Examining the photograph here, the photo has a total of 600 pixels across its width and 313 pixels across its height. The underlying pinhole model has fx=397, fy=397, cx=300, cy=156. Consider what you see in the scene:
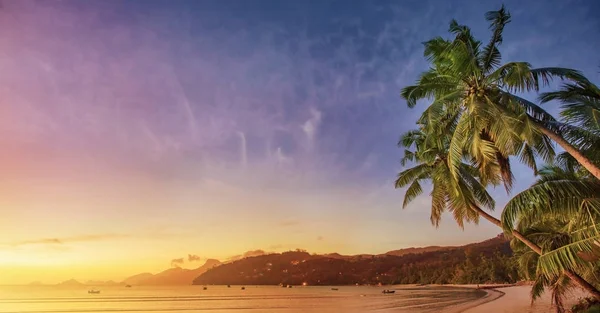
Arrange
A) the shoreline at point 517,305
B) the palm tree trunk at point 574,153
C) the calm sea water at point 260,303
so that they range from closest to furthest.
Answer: the palm tree trunk at point 574,153 → the shoreline at point 517,305 → the calm sea water at point 260,303

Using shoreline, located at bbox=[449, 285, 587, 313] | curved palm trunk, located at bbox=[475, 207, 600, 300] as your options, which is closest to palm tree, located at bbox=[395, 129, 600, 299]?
curved palm trunk, located at bbox=[475, 207, 600, 300]

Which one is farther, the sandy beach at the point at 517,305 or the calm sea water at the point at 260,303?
the calm sea water at the point at 260,303

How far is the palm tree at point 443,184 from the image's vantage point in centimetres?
1541

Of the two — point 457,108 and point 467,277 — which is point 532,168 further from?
point 467,277

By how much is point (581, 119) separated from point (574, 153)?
1.22 metres

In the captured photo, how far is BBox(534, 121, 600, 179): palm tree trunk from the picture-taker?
881 centimetres

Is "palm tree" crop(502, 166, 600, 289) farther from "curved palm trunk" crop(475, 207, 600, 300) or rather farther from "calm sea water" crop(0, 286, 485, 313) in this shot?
→ "calm sea water" crop(0, 286, 485, 313)

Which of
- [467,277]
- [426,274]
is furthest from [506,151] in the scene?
[426,274]

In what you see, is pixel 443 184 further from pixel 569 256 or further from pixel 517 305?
pixel 517 305

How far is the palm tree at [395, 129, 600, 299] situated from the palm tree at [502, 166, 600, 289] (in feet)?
13.1

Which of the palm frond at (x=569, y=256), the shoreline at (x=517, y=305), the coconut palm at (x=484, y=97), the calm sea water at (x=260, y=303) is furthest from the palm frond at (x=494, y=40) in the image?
the calm sea water at (x=260, y=303)

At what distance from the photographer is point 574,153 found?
364 inches

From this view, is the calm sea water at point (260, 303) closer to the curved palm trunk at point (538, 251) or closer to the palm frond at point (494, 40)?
the curved palm trunk at point (538, 251)

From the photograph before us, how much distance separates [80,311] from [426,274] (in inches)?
4983
